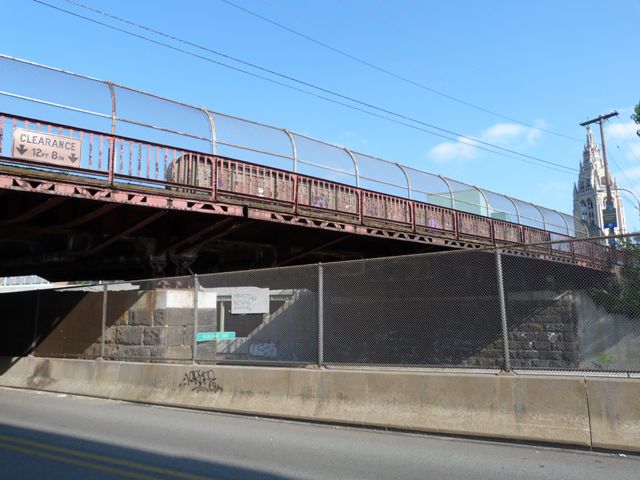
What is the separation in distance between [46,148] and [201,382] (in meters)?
5.62

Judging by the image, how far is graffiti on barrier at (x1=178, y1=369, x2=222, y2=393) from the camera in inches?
408

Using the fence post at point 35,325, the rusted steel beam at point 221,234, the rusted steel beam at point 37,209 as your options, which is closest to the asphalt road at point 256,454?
the rusted steel beam at point 37,209

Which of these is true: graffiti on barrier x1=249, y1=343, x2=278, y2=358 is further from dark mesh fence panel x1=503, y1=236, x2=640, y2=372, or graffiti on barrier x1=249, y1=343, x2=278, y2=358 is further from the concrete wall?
dark mesh fence panel x1=503, y1=236, x2=640, y2=372

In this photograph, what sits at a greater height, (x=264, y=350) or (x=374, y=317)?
(x=374, y=317)

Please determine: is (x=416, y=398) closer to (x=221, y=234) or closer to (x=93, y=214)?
(x=221, y=234)

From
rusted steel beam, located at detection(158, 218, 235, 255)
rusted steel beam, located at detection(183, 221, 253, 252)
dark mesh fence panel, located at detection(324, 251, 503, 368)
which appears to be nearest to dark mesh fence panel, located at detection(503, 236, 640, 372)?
dark mesh fence panel, located at detection(324, 251, 503, 368)

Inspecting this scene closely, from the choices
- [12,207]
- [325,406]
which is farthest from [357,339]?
[12,207]

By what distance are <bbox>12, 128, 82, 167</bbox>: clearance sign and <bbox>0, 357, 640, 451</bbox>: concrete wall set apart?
4.75 meters

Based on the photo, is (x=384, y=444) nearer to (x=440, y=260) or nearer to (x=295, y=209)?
(x=295, y=209)

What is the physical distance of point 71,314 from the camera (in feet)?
46.8

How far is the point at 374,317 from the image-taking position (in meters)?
11.5

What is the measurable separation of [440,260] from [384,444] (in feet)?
33.8

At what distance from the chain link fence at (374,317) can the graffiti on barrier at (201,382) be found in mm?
441

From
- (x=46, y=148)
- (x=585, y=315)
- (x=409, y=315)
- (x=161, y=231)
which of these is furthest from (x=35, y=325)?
(x=585, y=315)
